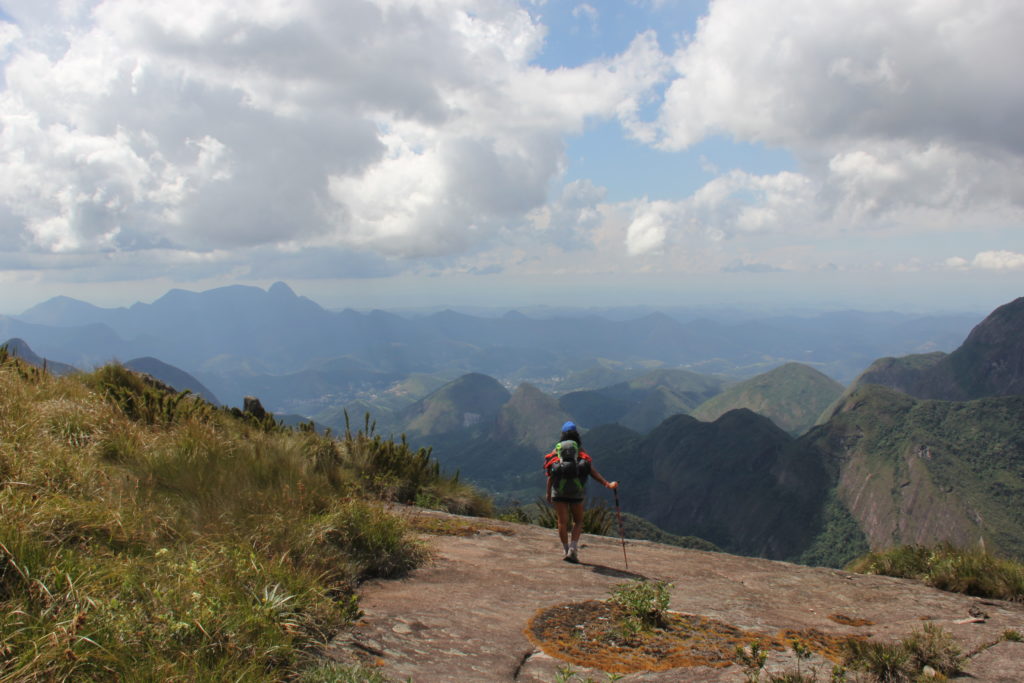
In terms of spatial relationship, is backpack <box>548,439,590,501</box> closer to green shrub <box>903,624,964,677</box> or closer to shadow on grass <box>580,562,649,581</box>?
shadow on grass <box>580,562,649,581</box>

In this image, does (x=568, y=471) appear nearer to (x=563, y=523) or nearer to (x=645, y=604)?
(x=563, y=523)

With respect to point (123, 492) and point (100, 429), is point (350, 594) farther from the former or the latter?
point (100, 429)

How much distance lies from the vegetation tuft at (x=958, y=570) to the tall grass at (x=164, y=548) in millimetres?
7921

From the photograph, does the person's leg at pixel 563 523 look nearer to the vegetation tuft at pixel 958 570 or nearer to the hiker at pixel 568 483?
the hiker at pixel 568 483

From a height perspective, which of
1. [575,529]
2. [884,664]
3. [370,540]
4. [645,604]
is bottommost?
[575,529]

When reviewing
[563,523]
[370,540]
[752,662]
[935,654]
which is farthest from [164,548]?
[935,654]

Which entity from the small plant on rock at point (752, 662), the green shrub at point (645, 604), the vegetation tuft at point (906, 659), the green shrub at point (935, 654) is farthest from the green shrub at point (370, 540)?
the green shrub at point (935, 654)

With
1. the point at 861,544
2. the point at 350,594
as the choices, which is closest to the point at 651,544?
the point at 350,594

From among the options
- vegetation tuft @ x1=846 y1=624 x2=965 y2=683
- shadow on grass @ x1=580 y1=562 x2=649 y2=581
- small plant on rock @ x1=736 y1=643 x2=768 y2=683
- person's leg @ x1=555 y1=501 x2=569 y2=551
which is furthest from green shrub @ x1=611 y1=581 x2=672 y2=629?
person's leg @ x1=555 y1=501 x2=569 y2=551

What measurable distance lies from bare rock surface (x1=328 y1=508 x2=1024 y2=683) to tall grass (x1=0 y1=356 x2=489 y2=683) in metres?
0.48

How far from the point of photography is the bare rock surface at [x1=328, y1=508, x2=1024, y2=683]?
4168 mm

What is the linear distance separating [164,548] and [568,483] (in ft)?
19.2

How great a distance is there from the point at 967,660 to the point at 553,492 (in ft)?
17.7

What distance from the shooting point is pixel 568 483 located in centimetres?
868
